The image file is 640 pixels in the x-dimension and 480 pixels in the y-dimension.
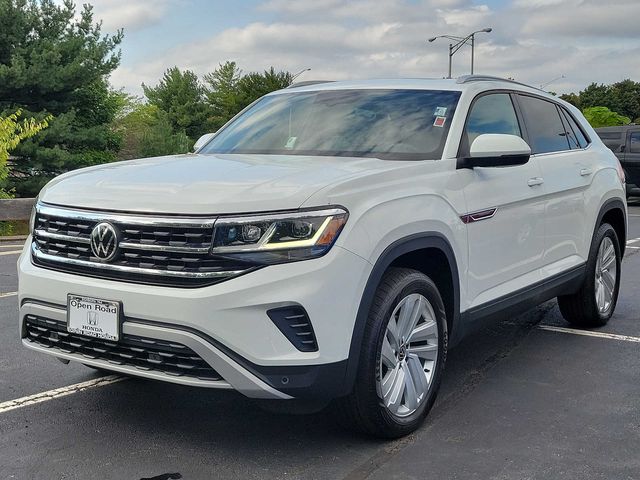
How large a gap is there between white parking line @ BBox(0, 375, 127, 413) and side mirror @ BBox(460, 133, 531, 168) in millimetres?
2431

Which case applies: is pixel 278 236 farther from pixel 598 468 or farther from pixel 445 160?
pixel 598 468

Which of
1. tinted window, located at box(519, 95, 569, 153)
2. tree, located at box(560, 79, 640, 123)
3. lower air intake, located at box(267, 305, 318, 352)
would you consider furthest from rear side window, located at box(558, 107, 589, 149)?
tree, located at box(560, 79, 640, 123)

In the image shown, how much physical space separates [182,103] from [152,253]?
224 ft

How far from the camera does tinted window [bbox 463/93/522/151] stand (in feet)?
14.5

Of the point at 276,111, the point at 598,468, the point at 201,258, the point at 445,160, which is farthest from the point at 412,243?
the point at 276,111

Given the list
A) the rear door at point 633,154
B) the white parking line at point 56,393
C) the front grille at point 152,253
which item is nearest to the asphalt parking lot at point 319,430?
the white parking line at point 56,393

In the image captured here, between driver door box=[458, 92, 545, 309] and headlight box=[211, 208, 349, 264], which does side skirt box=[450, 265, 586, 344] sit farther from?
headlight box=[211, 208, 349, 264]

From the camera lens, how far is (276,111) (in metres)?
4.97

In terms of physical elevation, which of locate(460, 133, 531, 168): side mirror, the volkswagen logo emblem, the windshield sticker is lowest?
the volkswagen logo emblem

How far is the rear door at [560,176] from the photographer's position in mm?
4966

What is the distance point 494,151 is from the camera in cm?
401

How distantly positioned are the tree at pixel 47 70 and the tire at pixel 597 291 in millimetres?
24004

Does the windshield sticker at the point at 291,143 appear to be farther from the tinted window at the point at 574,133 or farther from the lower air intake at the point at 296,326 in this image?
the tinted window at the point at 574,133

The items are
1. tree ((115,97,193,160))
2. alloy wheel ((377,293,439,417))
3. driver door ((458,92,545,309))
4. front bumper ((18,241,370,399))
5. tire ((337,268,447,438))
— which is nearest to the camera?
front bumper ((18,241,370,399))
